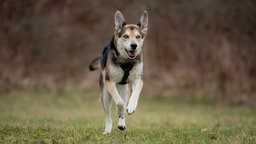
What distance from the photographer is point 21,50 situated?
23344 mm

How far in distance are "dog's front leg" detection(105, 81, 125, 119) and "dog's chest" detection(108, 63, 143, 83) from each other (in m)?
0.12

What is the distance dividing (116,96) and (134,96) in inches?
11.5

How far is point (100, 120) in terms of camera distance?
13.2 meters

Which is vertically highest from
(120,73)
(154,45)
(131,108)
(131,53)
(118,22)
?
(154,45)

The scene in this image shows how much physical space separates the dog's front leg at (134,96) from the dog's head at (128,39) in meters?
0.47

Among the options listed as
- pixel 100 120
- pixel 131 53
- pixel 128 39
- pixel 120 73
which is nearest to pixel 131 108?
pixel 120 73

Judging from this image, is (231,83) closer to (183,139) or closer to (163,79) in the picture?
(163,79)

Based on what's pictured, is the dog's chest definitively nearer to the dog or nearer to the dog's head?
the dog

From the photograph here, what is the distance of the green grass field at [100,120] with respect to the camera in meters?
7.28

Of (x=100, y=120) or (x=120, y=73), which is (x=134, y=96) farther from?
(x=100, y=120)

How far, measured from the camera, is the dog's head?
26.7 ft

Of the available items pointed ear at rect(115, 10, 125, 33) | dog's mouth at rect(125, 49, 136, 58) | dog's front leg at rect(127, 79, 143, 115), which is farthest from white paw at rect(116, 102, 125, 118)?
pointed ear at rect(115, 10, 125, 33)

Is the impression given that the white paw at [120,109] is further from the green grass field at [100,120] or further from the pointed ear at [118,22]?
the pointed ear at [118,22]

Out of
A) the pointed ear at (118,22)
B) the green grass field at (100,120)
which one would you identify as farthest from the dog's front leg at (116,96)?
the pointed ear at (118,22)
